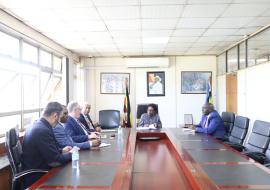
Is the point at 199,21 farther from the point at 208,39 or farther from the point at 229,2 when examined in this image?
the point at 208,39

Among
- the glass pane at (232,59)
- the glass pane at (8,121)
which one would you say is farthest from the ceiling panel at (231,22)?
the glass pane at (8,121)

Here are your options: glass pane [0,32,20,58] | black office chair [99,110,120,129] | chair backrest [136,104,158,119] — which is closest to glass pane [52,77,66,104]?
black office chair [99,110,120,129]

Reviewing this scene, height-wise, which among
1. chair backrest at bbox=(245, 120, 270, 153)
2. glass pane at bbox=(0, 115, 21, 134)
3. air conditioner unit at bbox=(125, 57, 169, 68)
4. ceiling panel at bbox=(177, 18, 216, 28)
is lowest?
chair backrest at bbox=(245, 120, 270, 153)

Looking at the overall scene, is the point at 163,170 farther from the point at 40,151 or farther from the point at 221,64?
the point at 221,64

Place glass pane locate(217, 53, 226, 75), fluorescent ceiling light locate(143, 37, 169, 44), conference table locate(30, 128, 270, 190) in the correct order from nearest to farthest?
conference table locate(30, 128, 270, 190) < fluorescent ceiling light locate(143, 37, 169, 44) < glass pane locate(217, 53, 226, 75)

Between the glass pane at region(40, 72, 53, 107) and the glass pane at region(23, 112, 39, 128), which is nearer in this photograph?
the glass pane at region(23, 112, 39, 128)

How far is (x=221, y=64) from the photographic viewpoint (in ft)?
23.3

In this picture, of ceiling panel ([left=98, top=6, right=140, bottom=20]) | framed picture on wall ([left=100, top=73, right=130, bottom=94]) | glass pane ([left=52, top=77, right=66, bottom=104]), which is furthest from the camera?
framed picture on wall ([left=100, top=73, right=130, bottom=94])

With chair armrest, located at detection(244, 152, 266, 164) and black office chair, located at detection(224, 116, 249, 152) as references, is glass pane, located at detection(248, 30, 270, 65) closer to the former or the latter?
black office chair, located at detection(224, 116, 249, 152)

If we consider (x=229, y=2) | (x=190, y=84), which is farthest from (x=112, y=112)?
(x=229, y=2)

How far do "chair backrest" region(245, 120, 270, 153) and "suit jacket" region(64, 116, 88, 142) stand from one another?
220 cm

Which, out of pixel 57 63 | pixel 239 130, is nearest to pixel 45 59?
pixel 57 63

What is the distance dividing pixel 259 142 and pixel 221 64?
399 cm

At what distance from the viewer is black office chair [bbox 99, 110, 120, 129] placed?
22.7 ft
